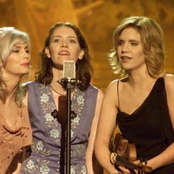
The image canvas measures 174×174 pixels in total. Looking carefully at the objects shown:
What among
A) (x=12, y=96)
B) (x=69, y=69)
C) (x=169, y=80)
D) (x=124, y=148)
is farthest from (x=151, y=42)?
(x=12, y=96)

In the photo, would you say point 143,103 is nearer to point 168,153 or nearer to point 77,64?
point 168,153

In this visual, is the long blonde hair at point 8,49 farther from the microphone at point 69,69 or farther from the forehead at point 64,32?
the microphone at point 69,69

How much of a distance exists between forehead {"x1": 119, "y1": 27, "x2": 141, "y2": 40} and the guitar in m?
0.53

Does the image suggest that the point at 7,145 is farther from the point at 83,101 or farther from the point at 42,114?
the point at 83,101

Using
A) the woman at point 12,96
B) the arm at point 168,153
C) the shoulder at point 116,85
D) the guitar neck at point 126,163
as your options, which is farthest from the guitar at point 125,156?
the woman at point 12,96

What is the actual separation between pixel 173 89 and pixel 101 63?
1.53m

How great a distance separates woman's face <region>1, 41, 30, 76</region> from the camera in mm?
2547

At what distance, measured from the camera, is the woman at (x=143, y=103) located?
251 centimetres

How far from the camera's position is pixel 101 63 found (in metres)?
4.00

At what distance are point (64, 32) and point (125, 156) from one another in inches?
29.6

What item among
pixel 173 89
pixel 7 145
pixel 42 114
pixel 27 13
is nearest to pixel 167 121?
pixel 173 89

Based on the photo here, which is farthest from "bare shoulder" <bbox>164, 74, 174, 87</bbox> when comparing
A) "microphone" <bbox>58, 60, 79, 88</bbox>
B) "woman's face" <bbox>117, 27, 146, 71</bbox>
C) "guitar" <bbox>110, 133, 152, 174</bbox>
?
"microphone" <bbox>58, 60, 79, 88</bbox>

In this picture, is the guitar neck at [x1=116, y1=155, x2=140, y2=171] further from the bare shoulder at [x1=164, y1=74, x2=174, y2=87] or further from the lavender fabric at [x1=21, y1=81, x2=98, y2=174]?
the bare shoulder at [x1=164, y1=74, x2=174, y2=87]

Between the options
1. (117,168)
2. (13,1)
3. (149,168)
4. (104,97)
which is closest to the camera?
(149,168)
